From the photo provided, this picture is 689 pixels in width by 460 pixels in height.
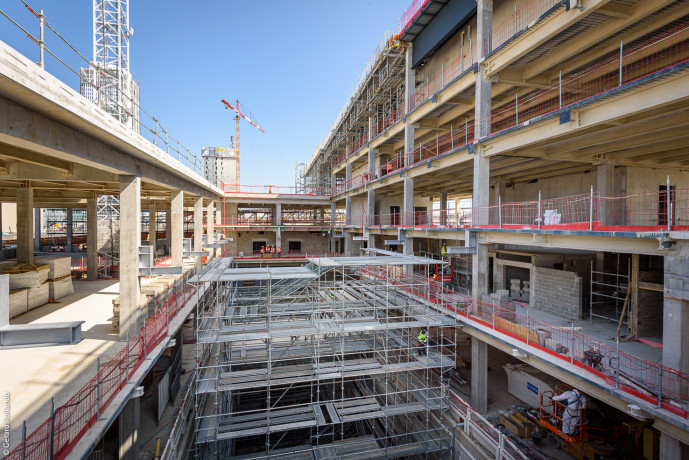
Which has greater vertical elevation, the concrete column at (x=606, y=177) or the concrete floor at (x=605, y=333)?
the concrete column at (x=606, y=177)

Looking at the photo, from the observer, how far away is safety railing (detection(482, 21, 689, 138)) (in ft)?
Answer: 31.6

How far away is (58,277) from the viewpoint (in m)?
14.2

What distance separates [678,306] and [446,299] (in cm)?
749

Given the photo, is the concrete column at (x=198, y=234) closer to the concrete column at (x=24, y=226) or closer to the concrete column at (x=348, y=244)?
the concrete column at (x=24, y=226)

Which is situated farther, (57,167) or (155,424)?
(155,424)

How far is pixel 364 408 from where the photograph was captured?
10.6 m

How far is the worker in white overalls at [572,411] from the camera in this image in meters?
8.93

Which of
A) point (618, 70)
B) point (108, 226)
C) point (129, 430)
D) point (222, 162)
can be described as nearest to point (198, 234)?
point (129, 430)

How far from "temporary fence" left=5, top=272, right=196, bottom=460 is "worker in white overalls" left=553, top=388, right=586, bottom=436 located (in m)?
10.8

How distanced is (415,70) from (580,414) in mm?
18674

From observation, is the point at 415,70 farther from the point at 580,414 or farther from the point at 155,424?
the point at 155,424

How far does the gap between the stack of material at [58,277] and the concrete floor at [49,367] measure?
56.5 inches

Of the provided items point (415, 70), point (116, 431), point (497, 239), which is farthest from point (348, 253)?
point (116, 431)

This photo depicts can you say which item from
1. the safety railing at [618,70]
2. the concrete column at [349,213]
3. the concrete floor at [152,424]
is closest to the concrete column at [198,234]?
the concrete floor at [152,424]
